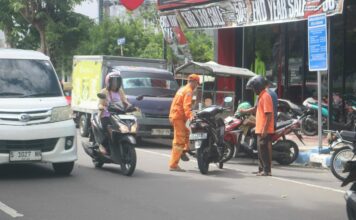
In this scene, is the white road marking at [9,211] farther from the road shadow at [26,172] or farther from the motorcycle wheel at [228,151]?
the motorcycle wheel at [228,151]

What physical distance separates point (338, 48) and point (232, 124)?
691 centimetres

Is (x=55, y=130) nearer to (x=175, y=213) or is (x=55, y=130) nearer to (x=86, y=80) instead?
(x=175, y=213)

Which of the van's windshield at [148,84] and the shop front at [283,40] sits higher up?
the shop front at [283,40]

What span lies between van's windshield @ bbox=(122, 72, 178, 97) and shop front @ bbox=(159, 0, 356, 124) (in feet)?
10.5

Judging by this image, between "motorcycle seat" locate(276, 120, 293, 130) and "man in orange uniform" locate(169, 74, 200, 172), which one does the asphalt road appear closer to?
"man in orange uniform" locate(169, 74, 200, 172)

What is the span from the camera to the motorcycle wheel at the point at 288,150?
473 inches

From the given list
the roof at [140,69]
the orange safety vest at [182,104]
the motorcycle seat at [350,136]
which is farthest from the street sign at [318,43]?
Result: the motorcycle seat at [350,136]

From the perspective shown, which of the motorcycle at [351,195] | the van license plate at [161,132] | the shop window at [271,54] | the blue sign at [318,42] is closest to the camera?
the motorcycle at [351,195]

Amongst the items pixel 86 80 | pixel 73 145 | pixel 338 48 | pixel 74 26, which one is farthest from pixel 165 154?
pixel 74 26

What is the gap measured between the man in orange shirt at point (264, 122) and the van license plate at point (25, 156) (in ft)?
12.2

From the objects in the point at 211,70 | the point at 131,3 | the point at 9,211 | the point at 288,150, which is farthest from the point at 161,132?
the point at 131,3

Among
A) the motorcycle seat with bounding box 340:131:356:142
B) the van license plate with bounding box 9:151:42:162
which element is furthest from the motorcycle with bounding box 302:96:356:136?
the motorcycle seat with bounding box 340:131:356:142

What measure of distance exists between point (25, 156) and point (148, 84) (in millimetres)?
6966

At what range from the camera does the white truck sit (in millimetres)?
14656
